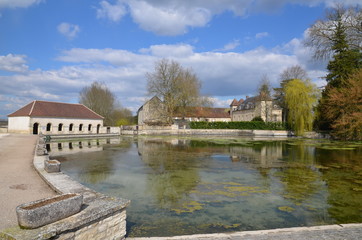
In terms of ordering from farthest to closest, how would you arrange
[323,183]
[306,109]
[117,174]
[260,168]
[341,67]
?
[306,109], [341,67], [260,168], [117,174], [323,183]

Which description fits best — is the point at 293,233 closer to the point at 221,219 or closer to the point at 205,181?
the point at 221,219

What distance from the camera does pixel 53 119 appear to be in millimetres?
36406

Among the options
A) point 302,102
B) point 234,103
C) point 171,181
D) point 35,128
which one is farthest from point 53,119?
point 234,103

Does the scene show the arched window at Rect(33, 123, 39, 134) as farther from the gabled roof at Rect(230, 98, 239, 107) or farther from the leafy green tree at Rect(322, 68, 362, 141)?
the gabled roof at Rect(230, 98, 239, 107)

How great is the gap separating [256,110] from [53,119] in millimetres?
43653

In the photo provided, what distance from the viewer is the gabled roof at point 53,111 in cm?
3531

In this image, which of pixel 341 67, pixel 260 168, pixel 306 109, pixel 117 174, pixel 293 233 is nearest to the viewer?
pixel 293 233

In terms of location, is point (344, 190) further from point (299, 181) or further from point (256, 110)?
point (256, 110)

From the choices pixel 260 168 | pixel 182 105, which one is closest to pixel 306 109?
pixel 182 105

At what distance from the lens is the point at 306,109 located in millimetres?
36031

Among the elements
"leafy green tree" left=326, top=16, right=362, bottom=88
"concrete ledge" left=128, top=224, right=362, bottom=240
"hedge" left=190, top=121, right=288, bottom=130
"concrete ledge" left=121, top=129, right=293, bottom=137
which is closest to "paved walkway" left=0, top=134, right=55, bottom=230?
"concrete ledge" left=128, top=224, right=362, bottom=240

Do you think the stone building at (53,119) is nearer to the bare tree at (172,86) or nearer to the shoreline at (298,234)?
the bare tree at (172,86)

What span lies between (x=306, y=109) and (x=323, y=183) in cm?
3035

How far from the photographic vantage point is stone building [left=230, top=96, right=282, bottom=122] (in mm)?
50478
